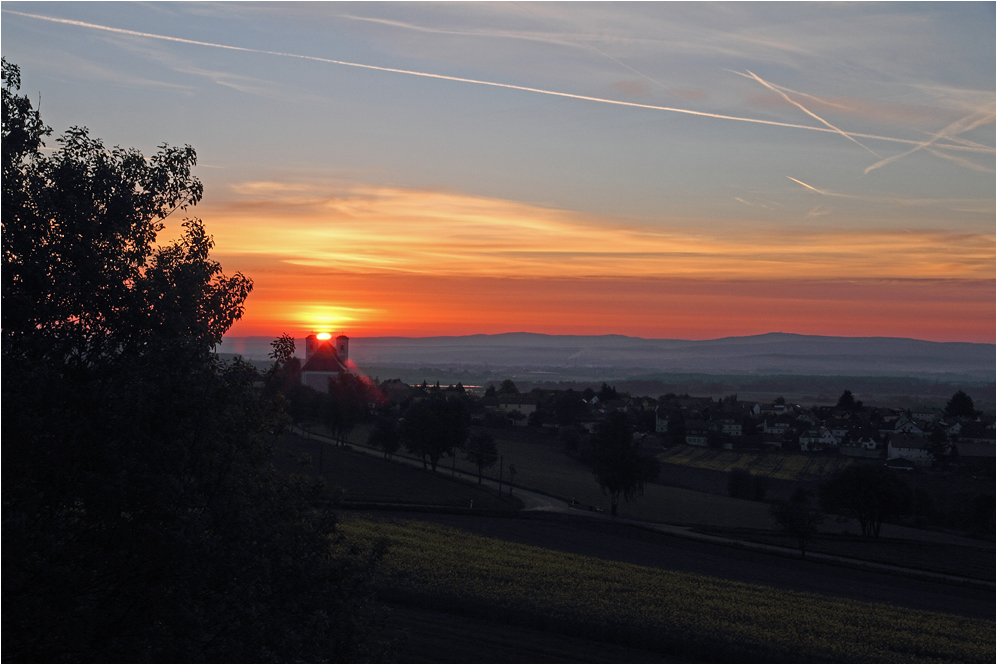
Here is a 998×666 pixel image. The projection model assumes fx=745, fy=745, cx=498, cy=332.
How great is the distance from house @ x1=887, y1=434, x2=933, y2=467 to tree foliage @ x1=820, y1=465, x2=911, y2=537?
131 ft

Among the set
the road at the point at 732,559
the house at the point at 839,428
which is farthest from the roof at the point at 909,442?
the road at the point at 732,559

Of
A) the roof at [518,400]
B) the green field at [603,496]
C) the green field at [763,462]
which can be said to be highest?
the roof at [518,400]

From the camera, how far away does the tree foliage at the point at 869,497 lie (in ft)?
200

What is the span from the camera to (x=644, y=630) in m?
26.7

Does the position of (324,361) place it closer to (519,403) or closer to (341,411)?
(519,403)

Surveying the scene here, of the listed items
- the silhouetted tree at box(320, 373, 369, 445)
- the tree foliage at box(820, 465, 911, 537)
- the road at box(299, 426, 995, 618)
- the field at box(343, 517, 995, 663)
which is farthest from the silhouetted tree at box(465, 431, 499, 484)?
the field at box(343, 517, 995, 663)

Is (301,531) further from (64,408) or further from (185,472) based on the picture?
(64,408)

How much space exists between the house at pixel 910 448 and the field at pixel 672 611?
242 ft

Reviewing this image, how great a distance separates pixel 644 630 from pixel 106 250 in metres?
22.1

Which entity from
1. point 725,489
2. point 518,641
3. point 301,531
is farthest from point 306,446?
point 301,531

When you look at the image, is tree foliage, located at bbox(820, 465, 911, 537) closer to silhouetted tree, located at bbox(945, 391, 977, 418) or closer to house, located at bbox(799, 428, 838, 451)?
house, located at bbox(799, 428, 838, 451)

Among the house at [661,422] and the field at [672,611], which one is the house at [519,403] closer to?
the house at [661,422]

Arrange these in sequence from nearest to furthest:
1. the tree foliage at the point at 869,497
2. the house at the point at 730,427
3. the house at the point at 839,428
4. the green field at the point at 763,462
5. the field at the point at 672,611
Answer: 1. the field at the point at 672,611
2. the tree foliage at the point at 869,497
3. the green field at the point at 763,462
4. the house at the point at 839,428
5. the house at the point at 730,427

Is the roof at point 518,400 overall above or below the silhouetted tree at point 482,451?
above
